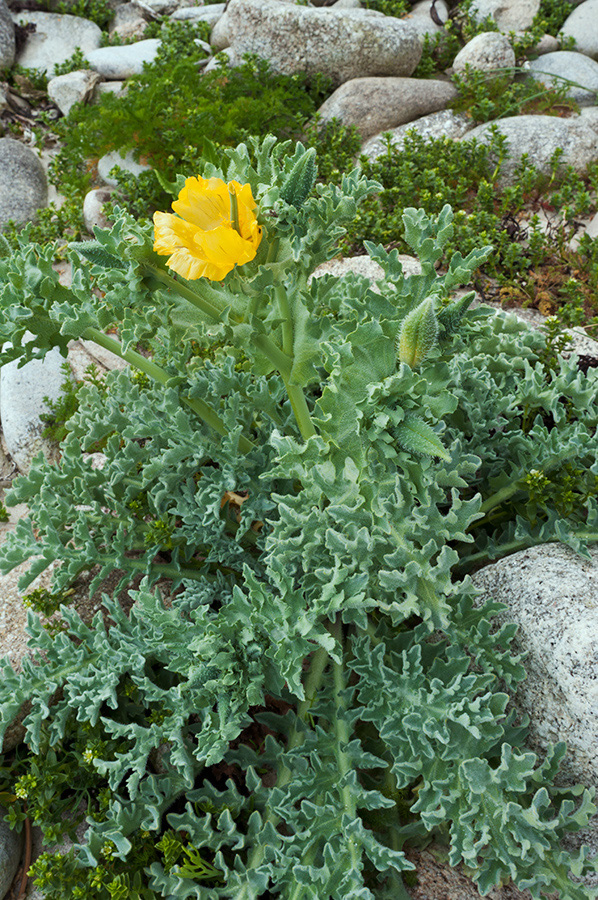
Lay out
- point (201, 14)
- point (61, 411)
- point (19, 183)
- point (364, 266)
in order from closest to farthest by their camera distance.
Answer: point (61, 411), point (364, 266), point (19, 183), point (201, 14)

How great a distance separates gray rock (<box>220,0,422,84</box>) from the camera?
216 inches

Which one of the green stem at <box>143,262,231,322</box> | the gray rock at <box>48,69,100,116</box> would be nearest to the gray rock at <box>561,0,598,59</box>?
the gray rock at <box>48,69,100,116</box>

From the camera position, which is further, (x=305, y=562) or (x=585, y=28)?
(x=585, y=28)

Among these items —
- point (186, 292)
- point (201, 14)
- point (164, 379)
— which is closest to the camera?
point (186, 292)

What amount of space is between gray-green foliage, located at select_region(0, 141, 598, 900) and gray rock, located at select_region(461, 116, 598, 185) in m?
2.75

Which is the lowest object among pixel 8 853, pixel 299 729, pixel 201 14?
pixel 8 853

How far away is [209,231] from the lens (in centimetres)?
175

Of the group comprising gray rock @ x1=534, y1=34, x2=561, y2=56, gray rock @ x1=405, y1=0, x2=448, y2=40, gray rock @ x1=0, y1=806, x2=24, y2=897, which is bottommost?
gray rock @ x1=0, y1=806, x2=24, y2=897

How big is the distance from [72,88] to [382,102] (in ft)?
8.33

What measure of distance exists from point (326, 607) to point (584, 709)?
775mm

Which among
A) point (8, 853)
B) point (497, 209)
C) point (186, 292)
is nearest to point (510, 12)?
point (497, 209)

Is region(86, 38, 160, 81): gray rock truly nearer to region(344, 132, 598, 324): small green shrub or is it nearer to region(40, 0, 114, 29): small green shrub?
region(40, 0, 114, 29): small green shrub

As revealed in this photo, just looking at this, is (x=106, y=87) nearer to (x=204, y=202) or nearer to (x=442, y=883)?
(x=204, y=202)

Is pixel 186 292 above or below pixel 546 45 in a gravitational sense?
above
